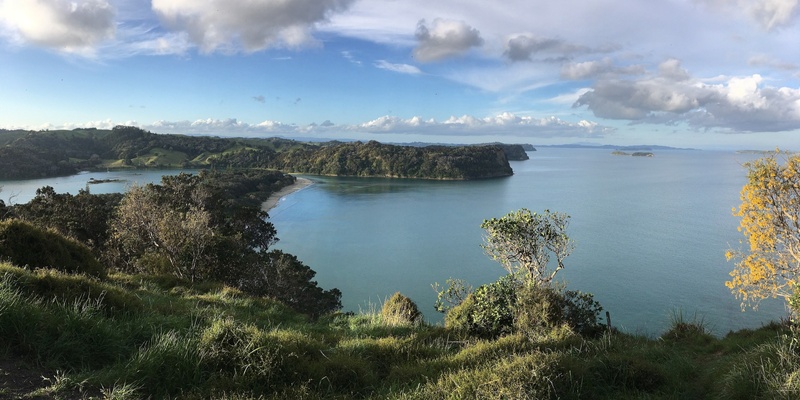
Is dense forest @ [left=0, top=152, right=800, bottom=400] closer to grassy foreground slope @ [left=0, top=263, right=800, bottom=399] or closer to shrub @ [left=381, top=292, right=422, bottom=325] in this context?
grassy foreground slope @ [left=0, top=263, right=800, bottom=399]

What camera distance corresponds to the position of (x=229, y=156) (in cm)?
17275

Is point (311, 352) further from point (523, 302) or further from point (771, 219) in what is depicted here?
point (771, 219)

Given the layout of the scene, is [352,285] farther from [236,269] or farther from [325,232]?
[325,232]

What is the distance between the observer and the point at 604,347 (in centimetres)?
663

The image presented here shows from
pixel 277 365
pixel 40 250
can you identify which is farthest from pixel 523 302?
pixel 40 250

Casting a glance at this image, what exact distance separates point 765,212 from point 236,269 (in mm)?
21978

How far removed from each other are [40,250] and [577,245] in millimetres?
50098

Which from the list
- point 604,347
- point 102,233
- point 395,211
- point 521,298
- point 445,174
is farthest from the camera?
point 445,174

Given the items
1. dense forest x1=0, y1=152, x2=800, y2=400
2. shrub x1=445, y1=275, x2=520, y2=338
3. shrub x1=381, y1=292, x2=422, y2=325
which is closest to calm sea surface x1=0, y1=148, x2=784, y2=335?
shrub x1=381, y1=292, x2=422, y2=325

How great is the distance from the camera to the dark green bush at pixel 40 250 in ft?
31.5

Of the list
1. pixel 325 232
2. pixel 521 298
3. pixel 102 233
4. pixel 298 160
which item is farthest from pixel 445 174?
pixel 521 298

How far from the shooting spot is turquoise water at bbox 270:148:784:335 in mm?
32938

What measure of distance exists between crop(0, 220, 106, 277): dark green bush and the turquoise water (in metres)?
8.11

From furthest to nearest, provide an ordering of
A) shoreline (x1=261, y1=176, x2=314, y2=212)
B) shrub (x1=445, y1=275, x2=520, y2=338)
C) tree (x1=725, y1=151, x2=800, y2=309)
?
1. shoreline (x1=261, y1=176, x2=314, y2=212)
2. tree (x1=725, y1=151, x2=800, y2=309)
3. shrub (x1=445, y1=275, x2=520, y2=338)
